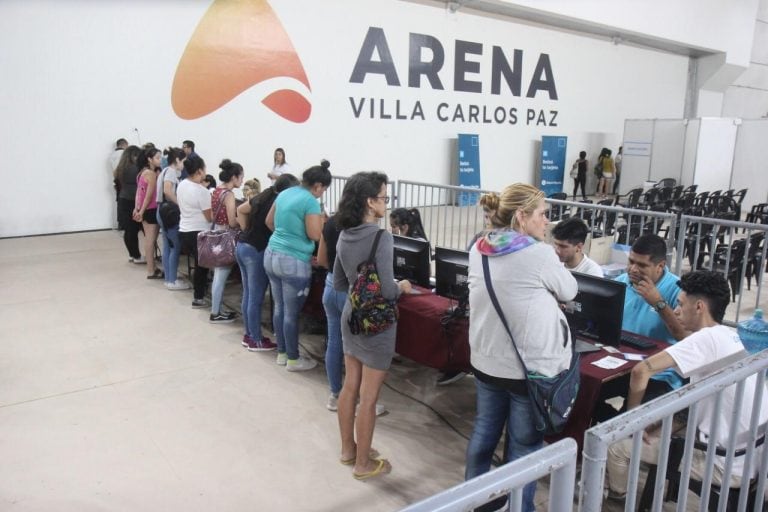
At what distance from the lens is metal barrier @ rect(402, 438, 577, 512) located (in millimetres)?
992

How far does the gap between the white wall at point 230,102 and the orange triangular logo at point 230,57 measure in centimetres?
12

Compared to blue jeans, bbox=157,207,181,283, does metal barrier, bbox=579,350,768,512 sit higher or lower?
higher

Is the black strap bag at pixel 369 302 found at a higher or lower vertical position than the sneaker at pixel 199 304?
higher

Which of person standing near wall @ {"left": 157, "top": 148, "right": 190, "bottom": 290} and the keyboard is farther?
person standing near wall @ {"left": 157, "top": 148, "right": 190, "bottom": 290}

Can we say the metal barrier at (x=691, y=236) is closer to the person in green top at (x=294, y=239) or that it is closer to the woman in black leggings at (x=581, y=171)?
the person in green top at (x=294, y=239)

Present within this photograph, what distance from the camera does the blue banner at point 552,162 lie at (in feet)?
47.8

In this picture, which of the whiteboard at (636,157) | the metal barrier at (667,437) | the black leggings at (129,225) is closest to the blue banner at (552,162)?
the whiteboard at (636,157)

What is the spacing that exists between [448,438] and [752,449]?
1.74 metres

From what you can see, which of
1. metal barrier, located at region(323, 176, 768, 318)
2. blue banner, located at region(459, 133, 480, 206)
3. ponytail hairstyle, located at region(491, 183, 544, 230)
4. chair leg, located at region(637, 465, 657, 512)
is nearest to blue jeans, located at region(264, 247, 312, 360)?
ponytail hairstyle, located at region(491, 183, 544, 230)

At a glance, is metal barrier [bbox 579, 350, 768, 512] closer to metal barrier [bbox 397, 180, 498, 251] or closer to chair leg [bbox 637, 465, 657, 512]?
chair leg [bbox 637, 465, 657, 512]

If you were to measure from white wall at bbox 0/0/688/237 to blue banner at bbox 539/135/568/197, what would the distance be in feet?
1.18

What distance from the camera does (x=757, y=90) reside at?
64.6 ft

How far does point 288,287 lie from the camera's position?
3.75 metres

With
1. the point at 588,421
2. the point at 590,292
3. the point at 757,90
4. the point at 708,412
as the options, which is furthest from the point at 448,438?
the point at 757,90
